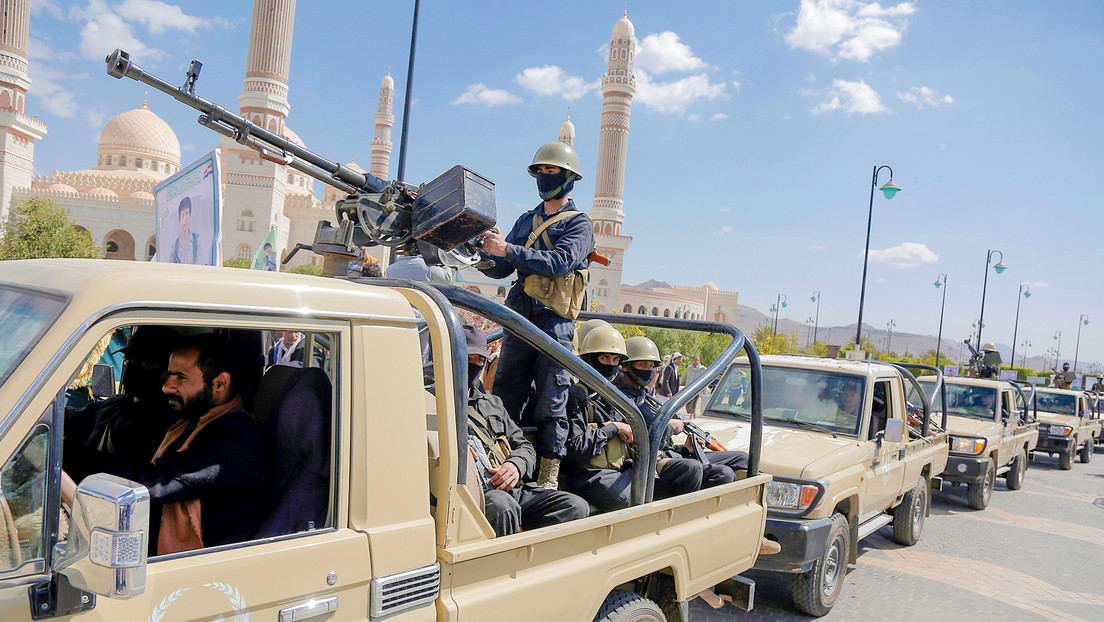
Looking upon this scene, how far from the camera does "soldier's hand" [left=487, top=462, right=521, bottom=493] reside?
10.0 ft

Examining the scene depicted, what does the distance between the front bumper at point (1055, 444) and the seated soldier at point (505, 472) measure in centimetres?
1663

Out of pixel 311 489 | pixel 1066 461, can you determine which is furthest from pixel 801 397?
pixel 1066 461

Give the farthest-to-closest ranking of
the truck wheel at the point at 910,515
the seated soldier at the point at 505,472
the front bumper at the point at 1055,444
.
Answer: the front bumper at the point at 1055,444 → the truck wheel at the point at 910,515 → the seated soldier at the point at 505,472

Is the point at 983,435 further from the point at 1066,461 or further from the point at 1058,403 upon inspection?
the point at 1058,403

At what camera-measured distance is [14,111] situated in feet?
164

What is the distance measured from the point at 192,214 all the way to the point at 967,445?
9.95m

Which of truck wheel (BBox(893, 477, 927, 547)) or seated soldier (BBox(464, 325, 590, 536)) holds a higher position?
seated soldier (BBox(464, 325, 590, 536))

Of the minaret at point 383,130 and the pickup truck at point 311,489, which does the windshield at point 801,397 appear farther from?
the minaret at point 383,130

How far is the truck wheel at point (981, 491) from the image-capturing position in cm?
1014

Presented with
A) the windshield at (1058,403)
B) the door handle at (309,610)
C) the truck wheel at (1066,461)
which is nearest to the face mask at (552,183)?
the door handle at (309,610)

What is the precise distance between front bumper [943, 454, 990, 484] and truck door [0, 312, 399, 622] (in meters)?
9.92

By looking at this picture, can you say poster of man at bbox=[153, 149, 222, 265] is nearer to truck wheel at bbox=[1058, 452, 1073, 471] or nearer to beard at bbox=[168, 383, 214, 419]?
beard at bbox=[168, 383, 214, 419]

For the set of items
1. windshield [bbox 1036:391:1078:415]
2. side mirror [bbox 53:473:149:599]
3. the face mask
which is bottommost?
windshield [bbox 1036:391:1078:415]

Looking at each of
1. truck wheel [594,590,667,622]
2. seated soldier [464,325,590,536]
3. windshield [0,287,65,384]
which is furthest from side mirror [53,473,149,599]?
truck wheel [594,590,667,622]
